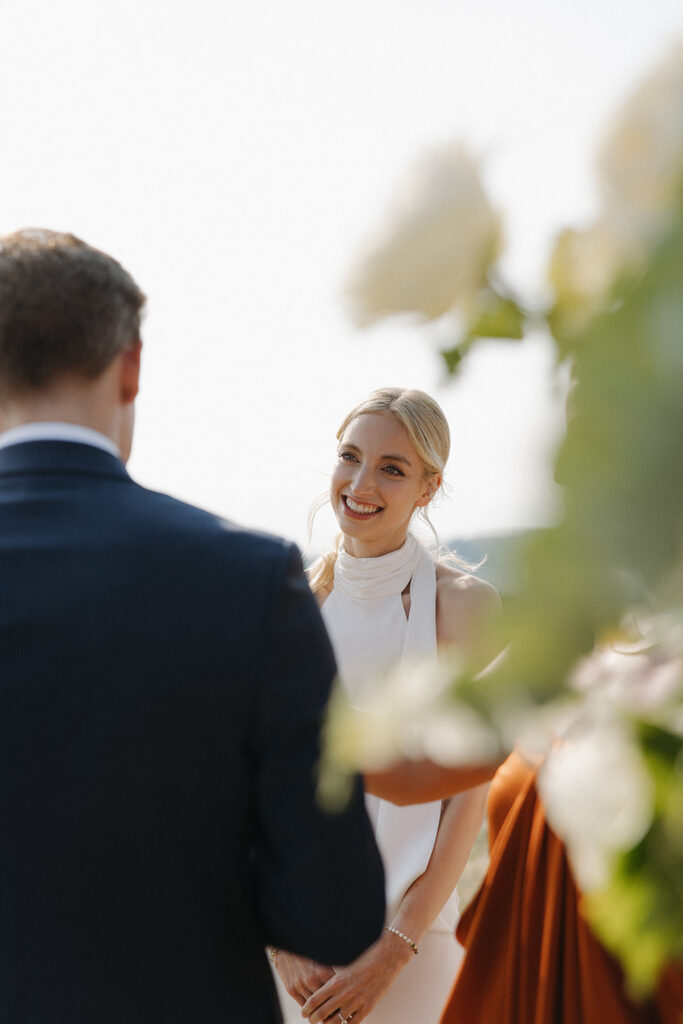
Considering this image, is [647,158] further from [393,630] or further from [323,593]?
[323,593]

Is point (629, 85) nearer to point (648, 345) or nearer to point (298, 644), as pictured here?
point (648, 345)

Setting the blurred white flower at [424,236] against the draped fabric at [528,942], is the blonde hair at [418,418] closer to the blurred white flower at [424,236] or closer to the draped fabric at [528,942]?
the draped fabric at [528,942]

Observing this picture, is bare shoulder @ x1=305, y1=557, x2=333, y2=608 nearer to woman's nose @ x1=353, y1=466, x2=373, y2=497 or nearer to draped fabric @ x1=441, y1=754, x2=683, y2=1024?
woman's nose @ x1=353, y1=466, x2=373, y2=497

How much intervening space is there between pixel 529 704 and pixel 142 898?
1103 millimetres

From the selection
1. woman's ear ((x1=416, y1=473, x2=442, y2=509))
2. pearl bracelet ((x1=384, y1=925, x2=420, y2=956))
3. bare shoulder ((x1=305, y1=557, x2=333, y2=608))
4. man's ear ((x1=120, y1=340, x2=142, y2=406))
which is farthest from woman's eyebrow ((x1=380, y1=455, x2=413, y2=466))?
man's ear ((x1=120, y1=340, x2=142, y2=406))

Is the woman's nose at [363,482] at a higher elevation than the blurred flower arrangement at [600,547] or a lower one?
lower

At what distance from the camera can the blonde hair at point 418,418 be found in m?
3.46

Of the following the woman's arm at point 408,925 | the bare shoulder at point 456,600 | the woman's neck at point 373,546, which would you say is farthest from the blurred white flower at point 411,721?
the woman's neck at point 373,546

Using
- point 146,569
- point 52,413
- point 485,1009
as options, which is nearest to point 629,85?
point 146,569

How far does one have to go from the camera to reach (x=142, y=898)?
1334mm

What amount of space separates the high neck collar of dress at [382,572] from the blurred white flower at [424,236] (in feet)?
9.99

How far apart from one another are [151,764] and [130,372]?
2.03ft

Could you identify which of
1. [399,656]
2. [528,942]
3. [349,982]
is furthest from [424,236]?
[349,982]

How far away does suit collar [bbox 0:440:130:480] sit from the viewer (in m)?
1.42
